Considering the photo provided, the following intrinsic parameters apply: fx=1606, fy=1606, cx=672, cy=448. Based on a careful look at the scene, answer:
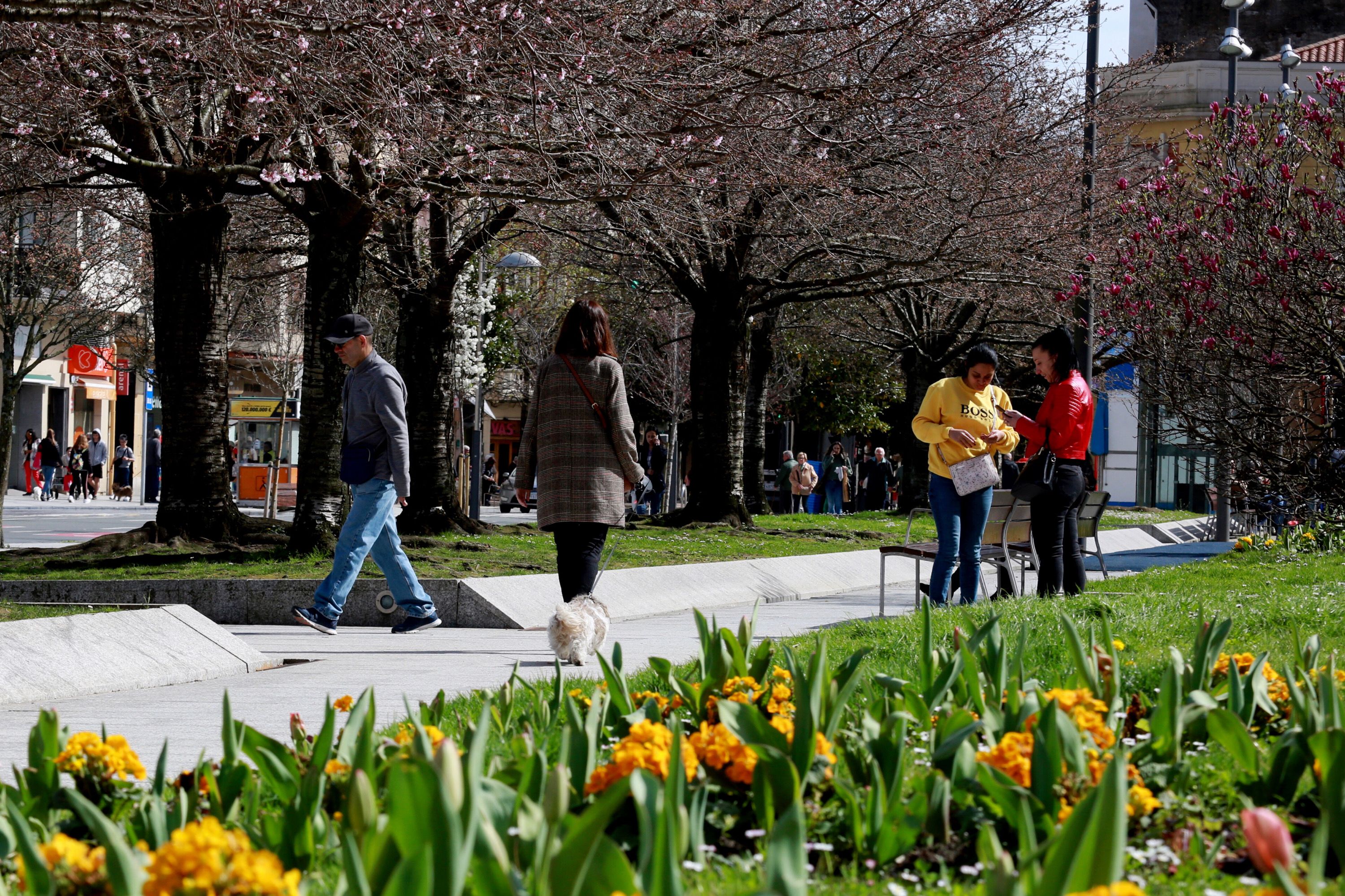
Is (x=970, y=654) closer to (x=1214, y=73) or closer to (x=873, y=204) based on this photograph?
(x=873, y=204)

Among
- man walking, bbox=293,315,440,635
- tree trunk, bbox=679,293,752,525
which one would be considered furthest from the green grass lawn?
man walking, bbox=293,315,440,635

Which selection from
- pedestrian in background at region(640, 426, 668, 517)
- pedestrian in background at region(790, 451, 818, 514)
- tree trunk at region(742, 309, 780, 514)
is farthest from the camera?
pedestrian in background at region(790, 451, 818, 514)

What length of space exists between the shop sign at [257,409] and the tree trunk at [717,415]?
2263cm

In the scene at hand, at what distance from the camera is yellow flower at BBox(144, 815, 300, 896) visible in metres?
2.21

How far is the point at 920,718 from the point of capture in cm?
396

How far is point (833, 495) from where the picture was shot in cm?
3916

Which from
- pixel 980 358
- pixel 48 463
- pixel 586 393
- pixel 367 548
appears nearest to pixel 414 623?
pixel 367 548

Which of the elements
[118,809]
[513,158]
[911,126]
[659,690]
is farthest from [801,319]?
[118,809]

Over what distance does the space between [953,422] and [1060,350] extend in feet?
3.74

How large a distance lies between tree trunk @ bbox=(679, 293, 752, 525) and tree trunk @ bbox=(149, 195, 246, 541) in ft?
25.6

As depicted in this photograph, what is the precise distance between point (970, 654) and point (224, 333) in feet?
38.8

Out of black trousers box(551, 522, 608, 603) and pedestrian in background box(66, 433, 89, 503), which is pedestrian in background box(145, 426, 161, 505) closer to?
pedestrian in background box(66, 433, 89, 503)

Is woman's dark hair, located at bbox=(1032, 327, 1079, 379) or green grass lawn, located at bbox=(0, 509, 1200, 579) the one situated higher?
woman's dark hair, located at bbox=(1032, 327, 1079, 379)

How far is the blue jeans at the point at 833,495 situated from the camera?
39.1 m
